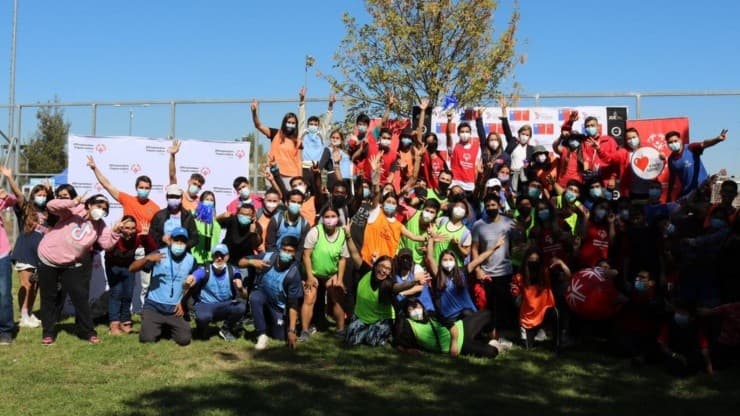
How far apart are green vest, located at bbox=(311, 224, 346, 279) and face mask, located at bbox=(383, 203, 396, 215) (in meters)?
0.67

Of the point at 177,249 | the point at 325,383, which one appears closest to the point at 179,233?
the point at 177,249

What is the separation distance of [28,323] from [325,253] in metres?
4.61

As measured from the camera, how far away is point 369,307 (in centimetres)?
932

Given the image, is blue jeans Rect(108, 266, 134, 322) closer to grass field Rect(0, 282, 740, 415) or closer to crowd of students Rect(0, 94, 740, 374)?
crowd of students Rect(0, 94, 740, 374)

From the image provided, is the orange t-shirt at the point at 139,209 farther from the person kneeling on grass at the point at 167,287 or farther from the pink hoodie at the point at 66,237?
the pink hoodie at the point at 66,237

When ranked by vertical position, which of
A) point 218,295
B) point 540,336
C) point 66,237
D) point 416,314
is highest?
point 66,237

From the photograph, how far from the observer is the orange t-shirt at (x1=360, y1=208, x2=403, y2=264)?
9.81 m

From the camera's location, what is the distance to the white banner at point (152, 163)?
1266cm

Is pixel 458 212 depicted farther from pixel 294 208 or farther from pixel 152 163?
pixel 152 163

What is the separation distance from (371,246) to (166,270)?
281 cm

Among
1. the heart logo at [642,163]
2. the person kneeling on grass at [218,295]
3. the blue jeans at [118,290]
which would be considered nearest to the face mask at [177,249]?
the person kneeling on grass at [218,295]

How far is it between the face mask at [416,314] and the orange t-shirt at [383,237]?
1.09 m

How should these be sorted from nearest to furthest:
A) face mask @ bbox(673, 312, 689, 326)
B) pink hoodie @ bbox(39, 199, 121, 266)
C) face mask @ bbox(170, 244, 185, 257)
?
1. face mask @ bbox(673, 312, 689, 326)
2. pink hoodie @ bbox(39, 199, 121, 266)
3. face mask @ bbox(170, 244, 185, 257)

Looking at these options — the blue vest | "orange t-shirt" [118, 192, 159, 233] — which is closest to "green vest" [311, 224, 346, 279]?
the blue vest
